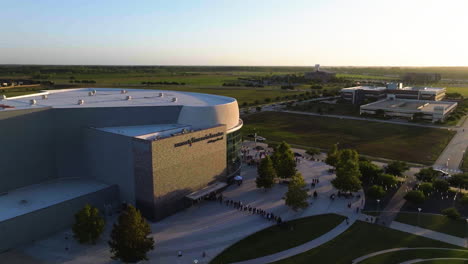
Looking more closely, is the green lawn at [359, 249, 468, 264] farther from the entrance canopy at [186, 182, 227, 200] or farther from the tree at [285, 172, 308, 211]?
the entrance canopy at [186, 182, 227, 200]

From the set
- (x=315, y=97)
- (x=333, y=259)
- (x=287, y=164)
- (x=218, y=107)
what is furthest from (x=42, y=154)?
(x=315, y=97)

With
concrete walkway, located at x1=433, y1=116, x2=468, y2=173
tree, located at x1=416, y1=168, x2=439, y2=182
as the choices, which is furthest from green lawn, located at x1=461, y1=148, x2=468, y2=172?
tree, located at x1=416, y1=168, x2=439, y2=182

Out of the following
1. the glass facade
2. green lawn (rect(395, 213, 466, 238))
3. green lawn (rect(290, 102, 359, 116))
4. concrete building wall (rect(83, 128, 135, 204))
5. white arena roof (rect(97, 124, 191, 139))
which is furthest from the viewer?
green lawn (rect(290, 102, 359, 116))

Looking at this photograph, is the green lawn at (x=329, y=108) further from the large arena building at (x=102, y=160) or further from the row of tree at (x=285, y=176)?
the large arena building at (x=102, y=160)

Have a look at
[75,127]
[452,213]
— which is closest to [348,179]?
[452,213]

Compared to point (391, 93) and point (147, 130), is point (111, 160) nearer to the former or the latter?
point (147, 130)

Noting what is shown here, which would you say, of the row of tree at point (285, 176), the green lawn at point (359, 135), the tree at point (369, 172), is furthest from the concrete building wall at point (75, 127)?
the green lawn at point (359, 135)
